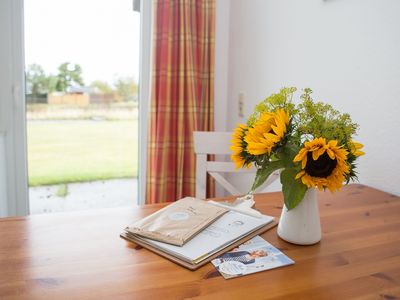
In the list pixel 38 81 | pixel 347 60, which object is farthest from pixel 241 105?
pixel 38 81

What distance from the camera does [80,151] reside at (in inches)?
88.5

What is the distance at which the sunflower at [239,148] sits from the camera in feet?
2.64

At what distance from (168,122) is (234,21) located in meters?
0.82

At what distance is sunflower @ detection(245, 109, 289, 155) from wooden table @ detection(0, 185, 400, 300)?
253 mm

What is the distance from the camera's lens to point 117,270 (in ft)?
2.18

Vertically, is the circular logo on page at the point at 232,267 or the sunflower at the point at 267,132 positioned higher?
the sunflower at the point at 267,132

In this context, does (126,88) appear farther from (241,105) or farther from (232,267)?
(232,267)

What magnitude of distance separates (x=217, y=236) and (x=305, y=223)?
0.21m

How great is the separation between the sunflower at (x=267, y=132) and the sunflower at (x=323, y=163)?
6 centimetres

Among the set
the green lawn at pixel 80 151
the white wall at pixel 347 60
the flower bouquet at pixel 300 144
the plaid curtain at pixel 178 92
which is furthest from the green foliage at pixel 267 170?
the green lawn at pixel 80 151

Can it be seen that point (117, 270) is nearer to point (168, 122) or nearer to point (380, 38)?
point (380, 38)

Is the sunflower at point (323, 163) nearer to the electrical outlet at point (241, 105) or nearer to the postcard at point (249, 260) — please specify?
the postcard at point (249, 260)

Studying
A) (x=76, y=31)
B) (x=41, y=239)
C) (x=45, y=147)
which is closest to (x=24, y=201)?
(x=45, y=147)

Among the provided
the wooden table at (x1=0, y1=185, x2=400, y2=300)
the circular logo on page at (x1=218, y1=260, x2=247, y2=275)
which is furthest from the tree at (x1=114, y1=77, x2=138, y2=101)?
the circular logo on page at (x1=218, y1=260, x2=247, y2=275)
